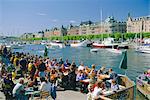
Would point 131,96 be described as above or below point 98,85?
below

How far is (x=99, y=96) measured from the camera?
7699 millimetres

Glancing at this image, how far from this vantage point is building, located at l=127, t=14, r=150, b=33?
456ft

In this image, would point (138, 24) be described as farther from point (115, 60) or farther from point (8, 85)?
point (8, 85)

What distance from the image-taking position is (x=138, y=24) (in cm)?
14600

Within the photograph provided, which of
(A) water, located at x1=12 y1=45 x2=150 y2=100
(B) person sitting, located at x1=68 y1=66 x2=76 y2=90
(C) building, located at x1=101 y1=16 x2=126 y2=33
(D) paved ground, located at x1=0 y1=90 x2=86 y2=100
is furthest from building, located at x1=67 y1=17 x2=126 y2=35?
(D) paved ground, located at x1=0 y1=90 x2=86 y2=100

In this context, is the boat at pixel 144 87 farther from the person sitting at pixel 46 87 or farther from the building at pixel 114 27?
the building at pixel 114 27

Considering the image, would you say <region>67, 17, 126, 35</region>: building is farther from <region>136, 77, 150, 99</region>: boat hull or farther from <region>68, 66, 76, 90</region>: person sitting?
<region>68, 66, 76, 90</region>: person sitting

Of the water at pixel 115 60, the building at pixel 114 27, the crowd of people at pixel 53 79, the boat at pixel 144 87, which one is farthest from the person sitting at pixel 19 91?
the building at pixel 114 27

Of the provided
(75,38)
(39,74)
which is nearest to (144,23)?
(75,38)

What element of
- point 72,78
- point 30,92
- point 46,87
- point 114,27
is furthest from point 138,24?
point 46,87

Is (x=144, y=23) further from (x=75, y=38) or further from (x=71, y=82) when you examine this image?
(x=71, y=82)

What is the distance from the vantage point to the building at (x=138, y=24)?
138875 millimetres

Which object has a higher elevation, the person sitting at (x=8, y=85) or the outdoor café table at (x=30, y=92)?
the person sitting at (x=8, y=85)

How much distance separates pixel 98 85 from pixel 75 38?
487 feet
